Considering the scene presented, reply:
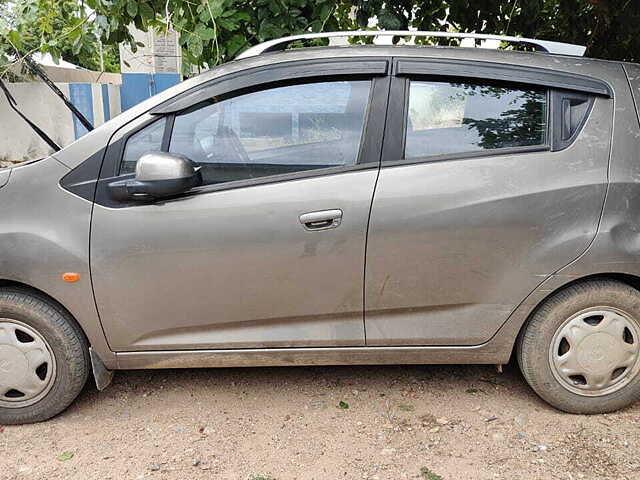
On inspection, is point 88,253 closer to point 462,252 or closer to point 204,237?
point 204,237

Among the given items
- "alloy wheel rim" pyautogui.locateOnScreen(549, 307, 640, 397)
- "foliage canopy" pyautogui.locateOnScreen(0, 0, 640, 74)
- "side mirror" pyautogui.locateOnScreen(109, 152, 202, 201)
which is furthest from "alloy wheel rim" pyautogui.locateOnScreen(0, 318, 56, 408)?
"alloy wheel rim" pyautogui.locateOnScreen(549, 307, 640, 397)

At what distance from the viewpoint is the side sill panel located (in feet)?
9.27

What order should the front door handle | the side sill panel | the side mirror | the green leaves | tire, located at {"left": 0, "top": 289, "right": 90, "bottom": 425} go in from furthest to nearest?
the green leaves → the side sill panel → tire, located at {"left": 0, "top": 289, "right": 90, "bottom": 425} → the front door handle → the side mirror

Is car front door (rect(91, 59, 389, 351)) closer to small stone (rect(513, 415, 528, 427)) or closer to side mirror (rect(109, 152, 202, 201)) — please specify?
side mirror (rect(109, 152, 202, 201))

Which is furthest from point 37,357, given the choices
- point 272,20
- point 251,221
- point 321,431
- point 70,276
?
point 272,20

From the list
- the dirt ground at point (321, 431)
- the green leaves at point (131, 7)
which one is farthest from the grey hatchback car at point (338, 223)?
the green leaves at point (131, 7)

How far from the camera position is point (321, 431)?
2.83m

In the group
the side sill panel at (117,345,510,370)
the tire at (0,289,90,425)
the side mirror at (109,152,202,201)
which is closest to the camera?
the side mirror at (109,152,202,201)

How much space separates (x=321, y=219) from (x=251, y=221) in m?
0.32

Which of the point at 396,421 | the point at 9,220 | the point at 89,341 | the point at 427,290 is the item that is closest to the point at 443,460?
the point at 396,421

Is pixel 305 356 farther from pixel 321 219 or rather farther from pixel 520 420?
pixel 520 420

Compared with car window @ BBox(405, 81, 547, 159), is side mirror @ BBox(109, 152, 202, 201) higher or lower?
lower

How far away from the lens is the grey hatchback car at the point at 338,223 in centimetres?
264

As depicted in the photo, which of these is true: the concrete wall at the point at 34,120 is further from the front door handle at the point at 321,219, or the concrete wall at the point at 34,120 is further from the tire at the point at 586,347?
the tire at the point at 586,347
